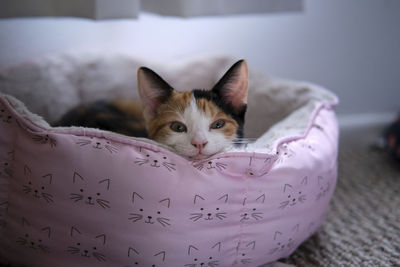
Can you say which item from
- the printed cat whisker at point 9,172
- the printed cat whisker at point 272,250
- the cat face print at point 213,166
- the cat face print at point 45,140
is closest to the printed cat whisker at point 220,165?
the cat face print at point 213,166

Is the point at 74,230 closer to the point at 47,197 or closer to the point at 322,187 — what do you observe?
the point at 47,197

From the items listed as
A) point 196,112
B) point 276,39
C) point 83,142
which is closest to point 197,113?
point 196,112

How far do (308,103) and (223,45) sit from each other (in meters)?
0.82

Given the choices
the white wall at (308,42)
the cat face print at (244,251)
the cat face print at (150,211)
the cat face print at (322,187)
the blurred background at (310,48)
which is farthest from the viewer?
the white wall at (308,42)

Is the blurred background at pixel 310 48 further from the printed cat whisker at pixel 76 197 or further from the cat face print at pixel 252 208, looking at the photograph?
the printed cat whisker at pixel 76 197

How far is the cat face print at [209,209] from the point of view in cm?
95

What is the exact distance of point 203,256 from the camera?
39.6 inches

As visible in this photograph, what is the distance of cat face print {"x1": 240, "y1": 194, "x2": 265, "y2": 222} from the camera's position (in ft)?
3.29

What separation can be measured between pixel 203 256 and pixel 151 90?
1.69 ft

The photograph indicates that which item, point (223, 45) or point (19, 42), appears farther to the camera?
point (223, 45)

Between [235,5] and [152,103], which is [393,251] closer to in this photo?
[152,103]

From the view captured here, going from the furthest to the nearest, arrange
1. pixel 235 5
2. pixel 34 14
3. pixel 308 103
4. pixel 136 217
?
1. pixel 235 5
2. pixel 308 103
3. pixel 34 14
4. pixel 136 217

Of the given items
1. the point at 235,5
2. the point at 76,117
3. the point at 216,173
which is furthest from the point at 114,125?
the point at 235,5

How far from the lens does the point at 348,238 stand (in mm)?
1333
